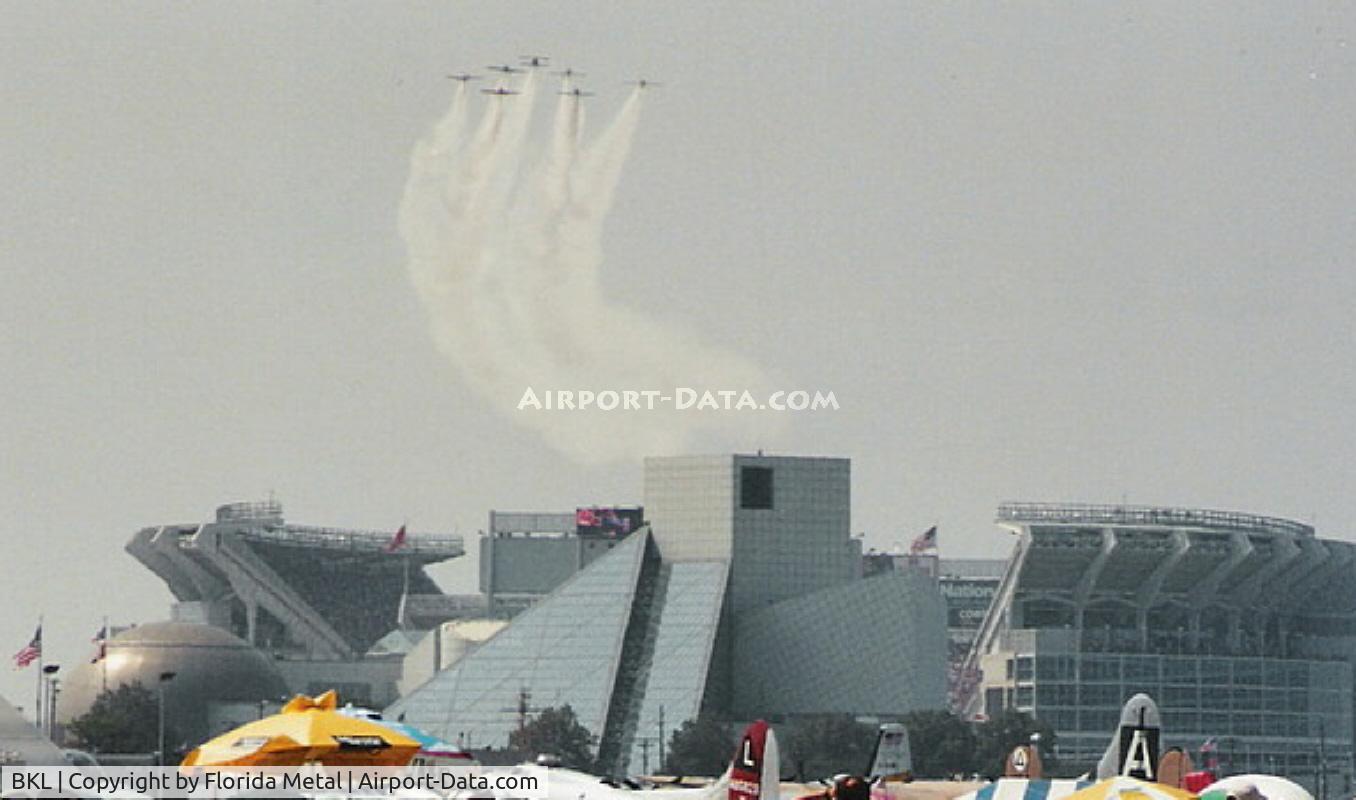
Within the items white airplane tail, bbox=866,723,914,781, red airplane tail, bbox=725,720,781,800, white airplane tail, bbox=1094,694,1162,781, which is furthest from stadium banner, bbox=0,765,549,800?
white airplane tail, bbox=866,723,914,781

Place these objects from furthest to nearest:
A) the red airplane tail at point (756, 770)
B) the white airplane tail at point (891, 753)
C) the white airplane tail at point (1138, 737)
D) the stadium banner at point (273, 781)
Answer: the white airplane tail at point (891, 753), the white airplane tail at point (1138, 737), the red airplane tail at point (756, 770), the stadium banner at point (273, 781)

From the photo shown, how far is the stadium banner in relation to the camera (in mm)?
51906

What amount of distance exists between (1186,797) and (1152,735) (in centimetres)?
3036

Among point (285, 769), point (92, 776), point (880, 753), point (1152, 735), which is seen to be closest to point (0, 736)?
point (92, 776)

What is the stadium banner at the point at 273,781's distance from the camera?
51906mm

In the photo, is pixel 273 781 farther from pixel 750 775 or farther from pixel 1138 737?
pixel 1138 737

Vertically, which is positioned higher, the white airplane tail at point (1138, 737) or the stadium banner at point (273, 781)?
the white airplane tail at point (1138, 737)

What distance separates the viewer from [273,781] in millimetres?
52906

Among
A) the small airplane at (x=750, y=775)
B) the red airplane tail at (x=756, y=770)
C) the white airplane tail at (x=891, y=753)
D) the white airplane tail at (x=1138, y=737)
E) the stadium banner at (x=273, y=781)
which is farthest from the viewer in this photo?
the white airplane tail at (x=891, y=753)

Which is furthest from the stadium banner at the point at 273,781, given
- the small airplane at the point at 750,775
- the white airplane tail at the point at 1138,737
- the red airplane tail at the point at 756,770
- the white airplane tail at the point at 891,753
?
the white airplane tail at the point at 891,753

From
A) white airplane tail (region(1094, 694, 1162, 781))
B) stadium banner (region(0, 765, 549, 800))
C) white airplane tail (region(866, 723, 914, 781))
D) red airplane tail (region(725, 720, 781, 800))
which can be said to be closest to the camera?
stadium banner (region(0, 765, 549, 800))

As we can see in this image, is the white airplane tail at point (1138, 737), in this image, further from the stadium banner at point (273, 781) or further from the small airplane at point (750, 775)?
the stadium banner at point (273, 781)

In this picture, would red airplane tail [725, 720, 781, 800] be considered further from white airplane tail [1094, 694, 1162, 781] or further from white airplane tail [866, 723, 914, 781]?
white airplane tail [866, 723, 914, 781]

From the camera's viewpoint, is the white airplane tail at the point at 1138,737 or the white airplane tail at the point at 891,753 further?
the white airplane tail at the point at 891,753
